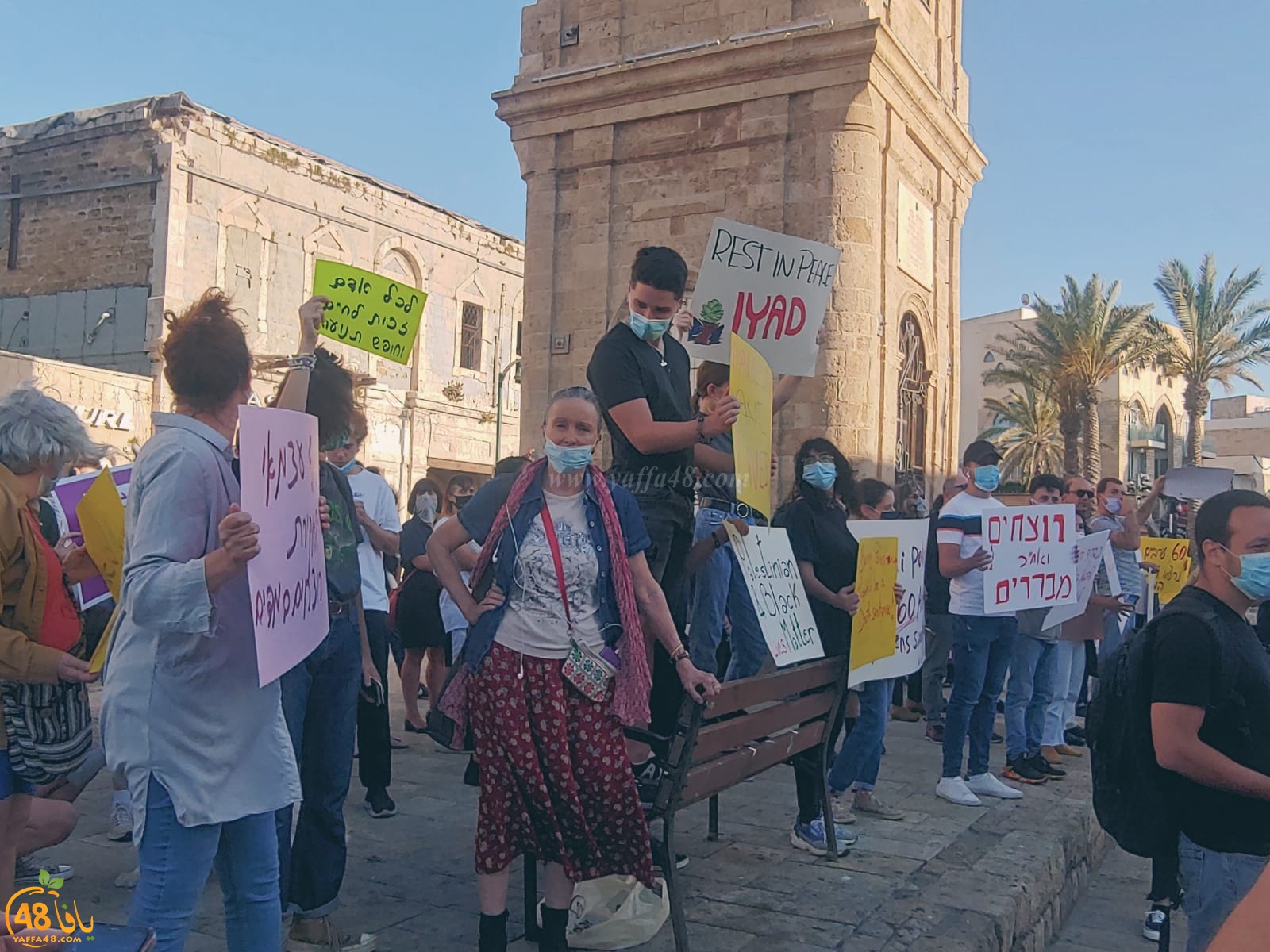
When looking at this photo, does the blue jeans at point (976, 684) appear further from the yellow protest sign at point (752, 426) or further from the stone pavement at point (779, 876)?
the yellow protest sign at point (752, 426)

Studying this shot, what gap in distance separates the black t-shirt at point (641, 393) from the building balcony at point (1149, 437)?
50.3 meters

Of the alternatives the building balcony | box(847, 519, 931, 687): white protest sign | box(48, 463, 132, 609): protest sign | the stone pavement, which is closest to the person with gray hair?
the stone pavement

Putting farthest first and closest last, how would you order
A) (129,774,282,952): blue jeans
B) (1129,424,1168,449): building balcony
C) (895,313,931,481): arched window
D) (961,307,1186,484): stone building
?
(1129,424,1168,449): building balcony
(961,307,1186,484): stone building
(895,313,931,481): arched window
(129,774,282,952): blue jeans

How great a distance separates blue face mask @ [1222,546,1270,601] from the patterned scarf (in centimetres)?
182

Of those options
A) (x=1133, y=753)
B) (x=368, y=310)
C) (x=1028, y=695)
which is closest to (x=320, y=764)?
(x=368, y=310)

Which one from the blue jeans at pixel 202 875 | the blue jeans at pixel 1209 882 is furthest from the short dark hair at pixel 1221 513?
the blue jeans at pixel 202 875

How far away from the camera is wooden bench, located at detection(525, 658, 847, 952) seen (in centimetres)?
355

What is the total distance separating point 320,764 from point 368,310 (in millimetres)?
2353

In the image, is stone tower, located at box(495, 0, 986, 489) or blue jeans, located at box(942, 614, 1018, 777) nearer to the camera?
blue jeans, located at box(942, 614, 1018, 777)

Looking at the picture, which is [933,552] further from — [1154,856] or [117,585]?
[117,585]

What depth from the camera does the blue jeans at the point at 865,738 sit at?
531 centimetres

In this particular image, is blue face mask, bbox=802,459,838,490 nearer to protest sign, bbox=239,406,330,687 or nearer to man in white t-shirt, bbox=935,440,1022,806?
man in white t-shirt, bbox=935,440,1022,806

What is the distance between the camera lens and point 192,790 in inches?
94.5

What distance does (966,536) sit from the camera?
245 inches
